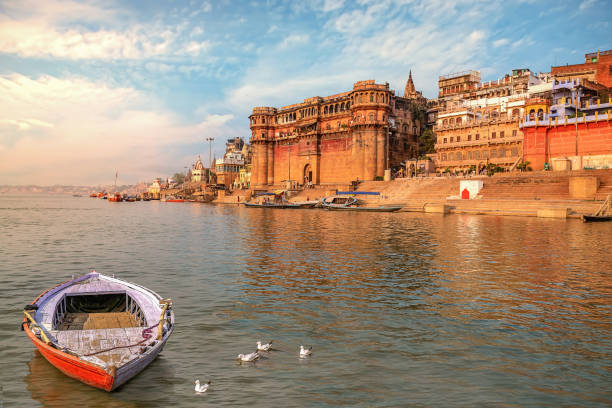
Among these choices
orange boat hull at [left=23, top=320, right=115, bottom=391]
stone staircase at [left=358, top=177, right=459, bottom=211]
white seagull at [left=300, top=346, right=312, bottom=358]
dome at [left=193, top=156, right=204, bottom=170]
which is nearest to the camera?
orange boat hull at [left=23, top=320, right=115, bottom=391]

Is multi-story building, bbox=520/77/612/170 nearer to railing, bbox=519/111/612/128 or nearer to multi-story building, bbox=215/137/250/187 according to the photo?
railing, bbox=519/111/612/128

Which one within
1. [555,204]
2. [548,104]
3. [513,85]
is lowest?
[555,204]

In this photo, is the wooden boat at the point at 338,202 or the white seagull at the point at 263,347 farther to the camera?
the wooden boat at the point at 338,202

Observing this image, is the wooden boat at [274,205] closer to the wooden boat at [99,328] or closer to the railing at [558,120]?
the railing at [558,120]

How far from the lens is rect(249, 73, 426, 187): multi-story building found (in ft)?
249

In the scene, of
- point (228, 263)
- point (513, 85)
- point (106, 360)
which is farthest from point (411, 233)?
point (513, 85)

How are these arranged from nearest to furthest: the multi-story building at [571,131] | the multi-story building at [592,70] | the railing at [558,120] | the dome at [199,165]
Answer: the multi-story building at [571,131] → the railing at [558,120] → the multi-story building at [592,70] → the dome at [199,165]

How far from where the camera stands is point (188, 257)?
75.8 ft

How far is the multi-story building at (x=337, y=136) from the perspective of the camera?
76000mm

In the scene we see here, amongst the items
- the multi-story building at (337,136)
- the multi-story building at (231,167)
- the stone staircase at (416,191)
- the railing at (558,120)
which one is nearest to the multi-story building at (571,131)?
the railing at (558,120)

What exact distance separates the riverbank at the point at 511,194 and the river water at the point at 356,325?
2156cm

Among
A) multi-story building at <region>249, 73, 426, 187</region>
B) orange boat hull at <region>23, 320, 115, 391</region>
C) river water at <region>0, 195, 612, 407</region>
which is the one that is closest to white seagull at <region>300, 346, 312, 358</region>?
river water at <region>0, 195, 612, 407</region>

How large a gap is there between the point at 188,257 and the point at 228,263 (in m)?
3.01

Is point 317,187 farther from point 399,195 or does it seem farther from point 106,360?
point 106,360
